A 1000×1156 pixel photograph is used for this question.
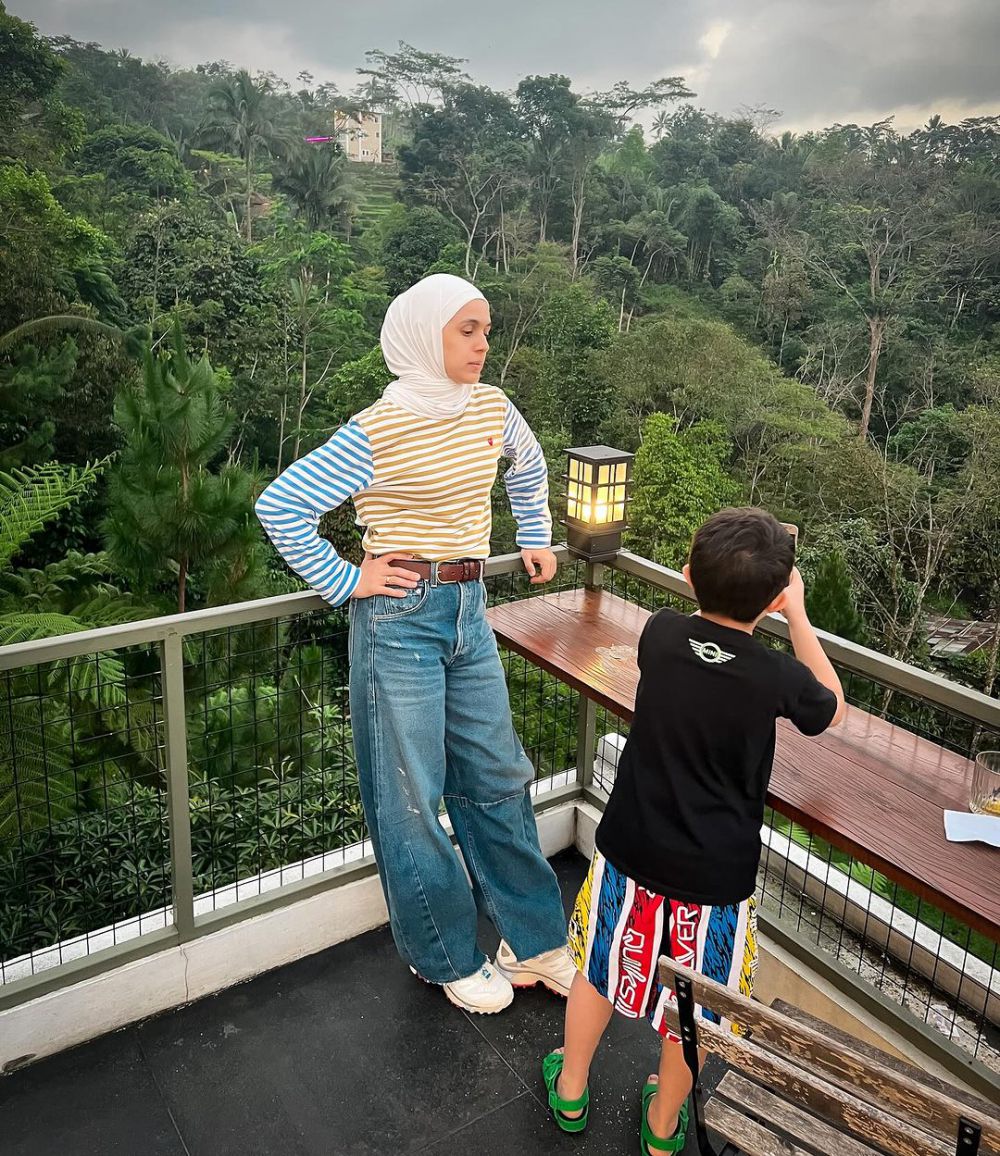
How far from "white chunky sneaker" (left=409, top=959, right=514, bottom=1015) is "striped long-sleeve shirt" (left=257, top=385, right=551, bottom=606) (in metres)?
0.82

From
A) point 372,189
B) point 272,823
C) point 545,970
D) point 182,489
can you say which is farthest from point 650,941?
point 372,189

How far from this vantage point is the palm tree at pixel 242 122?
21750mm

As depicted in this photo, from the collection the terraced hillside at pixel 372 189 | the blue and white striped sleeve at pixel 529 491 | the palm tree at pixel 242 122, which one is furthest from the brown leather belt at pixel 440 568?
the palm tree at pixel 242 122

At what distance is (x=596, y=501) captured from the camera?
7.18ft

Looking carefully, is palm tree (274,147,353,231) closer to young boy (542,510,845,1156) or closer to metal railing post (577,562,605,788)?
metal railing post (577,562,605,788)

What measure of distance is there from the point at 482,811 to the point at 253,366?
16.2 metres

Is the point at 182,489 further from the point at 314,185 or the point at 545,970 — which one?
the point at 314,185

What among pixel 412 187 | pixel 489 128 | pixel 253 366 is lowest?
pixel 253 366

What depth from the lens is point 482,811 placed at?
192 centimetres

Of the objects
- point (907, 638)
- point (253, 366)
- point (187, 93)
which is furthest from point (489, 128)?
point (907, 638)

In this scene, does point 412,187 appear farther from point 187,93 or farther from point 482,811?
point 482,811

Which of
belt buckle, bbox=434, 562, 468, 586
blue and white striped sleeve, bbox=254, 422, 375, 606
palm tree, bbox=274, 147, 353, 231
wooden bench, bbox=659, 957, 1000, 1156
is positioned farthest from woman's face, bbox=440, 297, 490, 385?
palm tree, bbox=274, 147, 353, 231

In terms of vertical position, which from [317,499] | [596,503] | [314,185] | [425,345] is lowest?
[596,503]

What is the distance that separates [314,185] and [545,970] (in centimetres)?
2236
